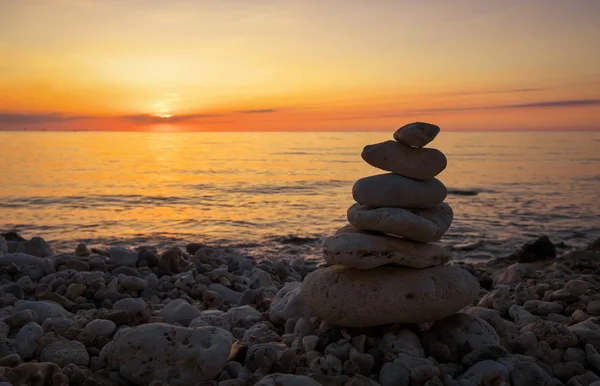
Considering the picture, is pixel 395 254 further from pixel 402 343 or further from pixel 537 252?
pixel 537 252

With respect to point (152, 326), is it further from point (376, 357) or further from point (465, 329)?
point (465, 329)

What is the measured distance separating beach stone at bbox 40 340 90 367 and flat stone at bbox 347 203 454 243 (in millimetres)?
2750

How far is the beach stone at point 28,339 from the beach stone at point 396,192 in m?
3.28

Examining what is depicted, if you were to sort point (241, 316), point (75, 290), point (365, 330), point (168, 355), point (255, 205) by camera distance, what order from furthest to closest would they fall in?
point (255, 205) < point (75, 290) < point (241, 316) < point (365, 330) < point (168, 355)

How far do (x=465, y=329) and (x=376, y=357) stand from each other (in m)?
0.98

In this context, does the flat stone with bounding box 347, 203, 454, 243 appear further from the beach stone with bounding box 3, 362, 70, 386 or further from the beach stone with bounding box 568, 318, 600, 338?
the beach stone with bounding box 3, 362, 70, 386

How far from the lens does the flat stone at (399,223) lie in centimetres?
533

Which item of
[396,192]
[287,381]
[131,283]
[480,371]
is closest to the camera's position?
[287,381]

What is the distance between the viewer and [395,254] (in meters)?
5.27

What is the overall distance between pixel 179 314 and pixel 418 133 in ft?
10.8

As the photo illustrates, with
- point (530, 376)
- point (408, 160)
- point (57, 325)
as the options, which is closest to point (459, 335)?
point (530, 376)

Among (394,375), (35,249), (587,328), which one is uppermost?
(394,375)

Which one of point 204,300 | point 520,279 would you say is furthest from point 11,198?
point 520,279

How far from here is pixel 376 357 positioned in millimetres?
5020
